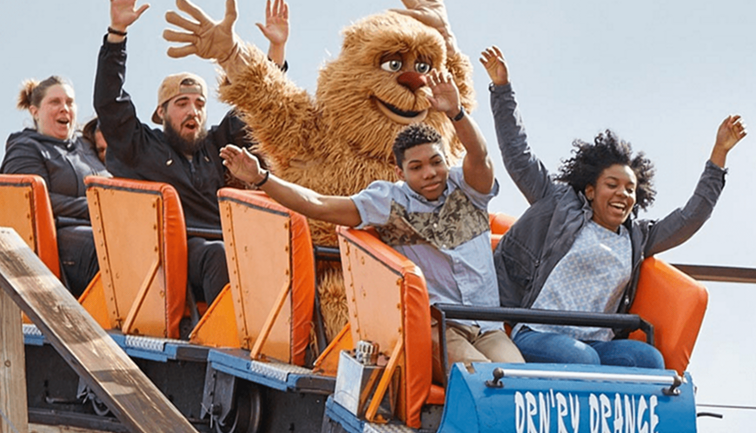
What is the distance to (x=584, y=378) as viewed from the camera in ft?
10.6

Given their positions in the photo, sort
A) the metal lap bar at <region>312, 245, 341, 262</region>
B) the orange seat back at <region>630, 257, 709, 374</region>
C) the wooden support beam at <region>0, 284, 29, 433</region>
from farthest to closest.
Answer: the metal lap bar at <region>312, 245, 341, 262</region>
the orange seat back at <region>630, 257, 709, 374</region>
the wooden support beam at <region>0, 284, 29, 433</region>

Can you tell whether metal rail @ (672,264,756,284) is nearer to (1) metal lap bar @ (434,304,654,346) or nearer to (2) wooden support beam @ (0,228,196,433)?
(1) metal lap bar @ (434,304,654,346)

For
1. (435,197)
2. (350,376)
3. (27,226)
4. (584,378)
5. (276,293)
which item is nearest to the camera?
(584,378)

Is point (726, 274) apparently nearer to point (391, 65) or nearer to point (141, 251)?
point (391, 65)

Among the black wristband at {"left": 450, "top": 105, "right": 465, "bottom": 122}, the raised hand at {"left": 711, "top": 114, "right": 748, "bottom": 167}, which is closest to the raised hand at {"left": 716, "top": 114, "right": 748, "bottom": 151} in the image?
the raised hand at {"left": 711, "top": 114, "right": 748, "bottom": 167}

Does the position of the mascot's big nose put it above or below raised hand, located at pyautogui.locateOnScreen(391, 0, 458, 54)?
below

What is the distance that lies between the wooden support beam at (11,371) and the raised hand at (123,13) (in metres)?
1.71

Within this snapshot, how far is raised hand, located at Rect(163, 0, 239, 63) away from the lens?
4711 mm

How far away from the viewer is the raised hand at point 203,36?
4711 millimetres

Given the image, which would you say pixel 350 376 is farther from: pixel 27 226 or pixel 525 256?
pixel 27 226

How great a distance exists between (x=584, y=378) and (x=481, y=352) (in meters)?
0.45

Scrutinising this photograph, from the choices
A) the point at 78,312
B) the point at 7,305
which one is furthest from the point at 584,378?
the point at 7,305

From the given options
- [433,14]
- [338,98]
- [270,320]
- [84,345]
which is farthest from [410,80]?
[84,345]

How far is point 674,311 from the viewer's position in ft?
12.3
